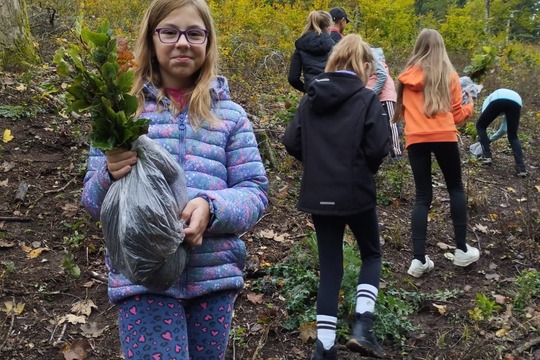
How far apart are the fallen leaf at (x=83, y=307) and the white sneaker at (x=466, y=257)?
10.8 ft

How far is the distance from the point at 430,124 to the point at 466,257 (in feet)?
4.38

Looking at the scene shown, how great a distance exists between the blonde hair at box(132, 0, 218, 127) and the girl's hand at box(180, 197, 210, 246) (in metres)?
0.38

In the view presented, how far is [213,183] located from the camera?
2107 millimetres

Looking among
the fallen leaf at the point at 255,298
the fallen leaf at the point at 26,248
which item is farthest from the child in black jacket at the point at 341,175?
the fallen leaf at the point at 26,248

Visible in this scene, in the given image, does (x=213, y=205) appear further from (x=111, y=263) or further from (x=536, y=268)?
(x=536, y=268)

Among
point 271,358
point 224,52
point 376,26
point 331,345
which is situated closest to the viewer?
point 331,345

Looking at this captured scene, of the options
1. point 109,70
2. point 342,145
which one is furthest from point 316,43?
point 109,70

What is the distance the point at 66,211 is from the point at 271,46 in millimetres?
8368

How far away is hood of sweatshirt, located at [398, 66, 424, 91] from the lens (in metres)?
4.72

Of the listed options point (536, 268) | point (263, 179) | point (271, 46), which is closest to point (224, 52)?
point (271, 46)

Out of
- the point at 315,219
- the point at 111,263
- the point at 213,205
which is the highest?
the point at 213,205

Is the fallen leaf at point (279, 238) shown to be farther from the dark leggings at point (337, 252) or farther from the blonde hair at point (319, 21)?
the blonde hair at point (319, 21)

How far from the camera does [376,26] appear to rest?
17.7 metres

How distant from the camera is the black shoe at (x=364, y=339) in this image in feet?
11.1
